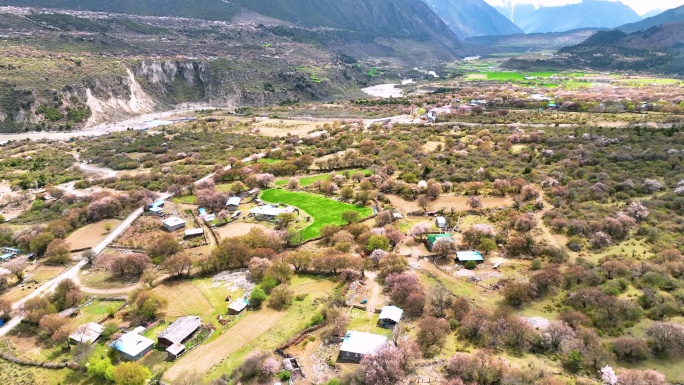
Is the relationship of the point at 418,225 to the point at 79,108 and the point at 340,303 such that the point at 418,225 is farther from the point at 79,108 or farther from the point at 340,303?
the point at 79,108

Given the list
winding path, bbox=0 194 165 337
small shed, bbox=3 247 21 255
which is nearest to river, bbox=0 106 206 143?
winding path, bbox=0 194 165 337

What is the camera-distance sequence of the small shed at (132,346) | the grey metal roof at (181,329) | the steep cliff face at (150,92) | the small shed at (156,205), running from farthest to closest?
the steep cliff face at (150,92)
the small shed at (156,205)
the grey metal roof at (181,329)
the small shed at (132,346)

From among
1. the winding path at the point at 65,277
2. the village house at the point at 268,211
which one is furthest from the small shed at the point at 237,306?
the village house at the point at 268,211

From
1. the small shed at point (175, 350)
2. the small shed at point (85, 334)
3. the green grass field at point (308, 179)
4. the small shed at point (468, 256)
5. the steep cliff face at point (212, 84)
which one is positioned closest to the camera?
the small shed at point (175, 350)

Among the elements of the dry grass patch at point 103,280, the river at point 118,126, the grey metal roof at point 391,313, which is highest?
the river at point 118,126

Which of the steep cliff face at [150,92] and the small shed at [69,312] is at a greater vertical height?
the steep cliff face at [150,92]

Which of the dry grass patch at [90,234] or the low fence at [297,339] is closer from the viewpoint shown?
the low fence at [297,339]

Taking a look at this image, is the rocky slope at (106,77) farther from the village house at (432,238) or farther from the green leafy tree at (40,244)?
the village house at (432,238)
